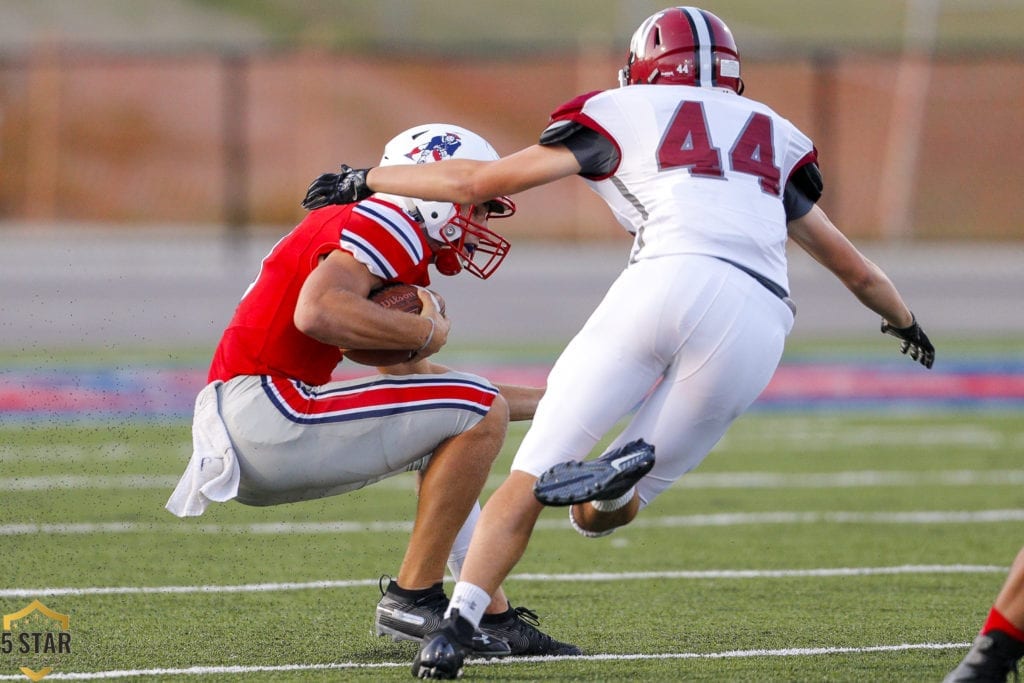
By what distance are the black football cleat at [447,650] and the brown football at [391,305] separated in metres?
0.87

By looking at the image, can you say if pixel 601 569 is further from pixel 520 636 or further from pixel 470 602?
pixel 470 602

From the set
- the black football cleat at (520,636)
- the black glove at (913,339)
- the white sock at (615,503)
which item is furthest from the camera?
the black glove at (913,339)

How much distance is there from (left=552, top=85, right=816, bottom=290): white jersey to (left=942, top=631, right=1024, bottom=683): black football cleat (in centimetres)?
104

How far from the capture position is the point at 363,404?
4.52 m

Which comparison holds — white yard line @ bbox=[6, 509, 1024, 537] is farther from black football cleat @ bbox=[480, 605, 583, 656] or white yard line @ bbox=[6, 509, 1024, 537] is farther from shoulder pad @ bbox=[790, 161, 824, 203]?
shoulder pad @ bbox=[790, 161, 824, 203]

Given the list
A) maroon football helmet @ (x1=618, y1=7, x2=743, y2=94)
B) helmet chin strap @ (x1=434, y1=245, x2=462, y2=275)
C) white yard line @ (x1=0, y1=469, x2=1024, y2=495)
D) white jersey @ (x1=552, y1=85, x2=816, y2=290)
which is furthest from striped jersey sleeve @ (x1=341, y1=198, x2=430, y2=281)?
white yard line @ (x1=0, y1=469, x2=1024, y2=495)

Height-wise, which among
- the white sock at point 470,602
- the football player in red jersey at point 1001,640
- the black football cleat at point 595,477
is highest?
the black football cleat at point 595,477

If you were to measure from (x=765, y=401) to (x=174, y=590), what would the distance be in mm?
6457

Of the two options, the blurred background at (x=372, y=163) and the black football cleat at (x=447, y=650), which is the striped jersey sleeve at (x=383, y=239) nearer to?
the black football cleat at (x=447, y=650)

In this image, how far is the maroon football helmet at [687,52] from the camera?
4.27 meters

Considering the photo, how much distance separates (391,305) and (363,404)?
0.97 ft

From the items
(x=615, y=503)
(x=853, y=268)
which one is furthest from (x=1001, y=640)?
(x=853, y=268)

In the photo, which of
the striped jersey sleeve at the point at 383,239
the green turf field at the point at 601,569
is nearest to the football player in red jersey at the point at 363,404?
the striped jersey sleeve at the point at 383,239

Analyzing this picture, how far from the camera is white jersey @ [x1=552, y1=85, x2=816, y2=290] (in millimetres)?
4078
